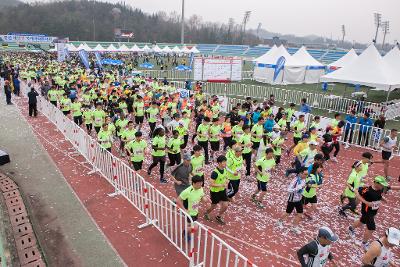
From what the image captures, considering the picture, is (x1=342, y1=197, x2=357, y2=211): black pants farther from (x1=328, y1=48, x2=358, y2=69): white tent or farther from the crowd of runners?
(x1=328, y1=48, x2=358, y2=69): white tent

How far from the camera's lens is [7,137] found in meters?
12.8

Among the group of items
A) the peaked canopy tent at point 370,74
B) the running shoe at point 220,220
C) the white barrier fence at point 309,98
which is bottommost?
the running shoe at point 220,220

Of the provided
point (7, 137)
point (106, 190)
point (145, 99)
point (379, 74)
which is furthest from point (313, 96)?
point (7, 137)

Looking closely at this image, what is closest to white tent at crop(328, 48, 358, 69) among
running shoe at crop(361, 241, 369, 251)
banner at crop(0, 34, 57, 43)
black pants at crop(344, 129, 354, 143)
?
black pants at crop(344, 129, 354, 143)

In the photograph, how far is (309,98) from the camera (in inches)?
842

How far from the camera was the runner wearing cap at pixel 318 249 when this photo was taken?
4219 mm

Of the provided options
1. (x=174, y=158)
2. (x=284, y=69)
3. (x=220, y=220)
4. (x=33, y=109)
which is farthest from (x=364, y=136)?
(x=284, y=69)

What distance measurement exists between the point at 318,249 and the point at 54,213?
6028 millimetres

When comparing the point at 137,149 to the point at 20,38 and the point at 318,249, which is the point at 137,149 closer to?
the point at 318,249

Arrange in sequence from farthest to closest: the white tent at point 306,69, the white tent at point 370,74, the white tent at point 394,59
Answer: the white tent at point 306,69, the white tent at point 394,59, the white tent at point 370,74

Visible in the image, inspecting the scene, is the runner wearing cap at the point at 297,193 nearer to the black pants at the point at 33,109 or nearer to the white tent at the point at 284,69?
the black pants at the point at 33,109

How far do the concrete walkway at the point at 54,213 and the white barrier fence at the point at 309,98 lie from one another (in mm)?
14238

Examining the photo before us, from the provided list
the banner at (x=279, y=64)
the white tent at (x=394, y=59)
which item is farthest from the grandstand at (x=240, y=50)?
the white tent at (x=394, y=59)

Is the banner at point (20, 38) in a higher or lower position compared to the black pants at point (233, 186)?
higher
